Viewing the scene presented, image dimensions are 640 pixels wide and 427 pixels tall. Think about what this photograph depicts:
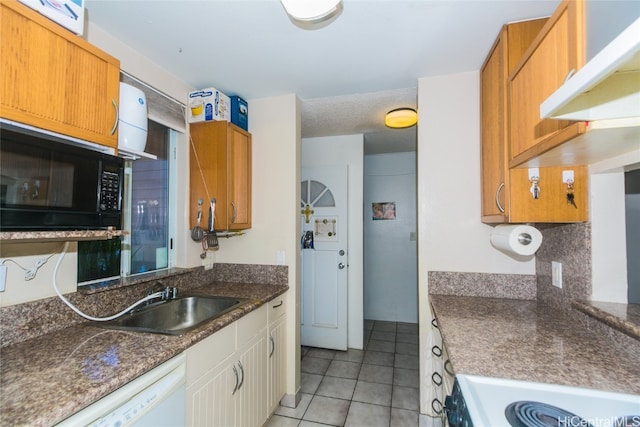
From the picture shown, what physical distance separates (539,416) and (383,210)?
352 cm

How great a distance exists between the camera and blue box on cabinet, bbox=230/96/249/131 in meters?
2.31

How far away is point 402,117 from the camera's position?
254cm

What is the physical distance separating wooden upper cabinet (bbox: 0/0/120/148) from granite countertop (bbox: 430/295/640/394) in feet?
5.56

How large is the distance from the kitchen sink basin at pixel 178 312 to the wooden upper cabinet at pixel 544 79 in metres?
1.66

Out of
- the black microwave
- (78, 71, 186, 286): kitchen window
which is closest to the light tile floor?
(78, 71, 186, 286): kitchen window

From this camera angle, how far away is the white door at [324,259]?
329 centimetres

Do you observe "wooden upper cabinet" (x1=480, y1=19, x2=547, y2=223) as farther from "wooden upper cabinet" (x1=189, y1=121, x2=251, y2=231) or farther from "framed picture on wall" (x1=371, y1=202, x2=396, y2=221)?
"framed picture on wall" (x1=371, y1=202, x2=396, y2=221)

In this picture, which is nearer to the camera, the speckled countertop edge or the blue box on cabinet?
the speckled countertop edge

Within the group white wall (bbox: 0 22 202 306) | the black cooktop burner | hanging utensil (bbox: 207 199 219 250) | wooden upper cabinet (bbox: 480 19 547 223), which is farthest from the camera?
hanging utensil (bbox: 207 199 219 250)

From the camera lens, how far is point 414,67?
1.95 metres

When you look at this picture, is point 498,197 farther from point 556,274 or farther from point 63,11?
point 63,11

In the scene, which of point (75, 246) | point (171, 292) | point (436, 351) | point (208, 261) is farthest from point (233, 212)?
point (436, 351)

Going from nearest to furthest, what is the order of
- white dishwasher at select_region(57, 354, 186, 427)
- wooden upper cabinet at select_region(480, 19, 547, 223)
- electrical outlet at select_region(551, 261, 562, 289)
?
white dishwasher at select_region(57, 354, 186, 427), wooden upper cabinet at select_region(480, 19, 547, 223), electrical outlet at select_region(551, 261, 562, 289)

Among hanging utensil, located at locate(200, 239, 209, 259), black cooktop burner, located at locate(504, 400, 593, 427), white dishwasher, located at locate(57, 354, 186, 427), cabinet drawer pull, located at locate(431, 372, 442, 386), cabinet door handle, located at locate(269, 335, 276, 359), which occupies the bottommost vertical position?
cabinet drawer pull, located at locate(431, 372, 442, 386)
